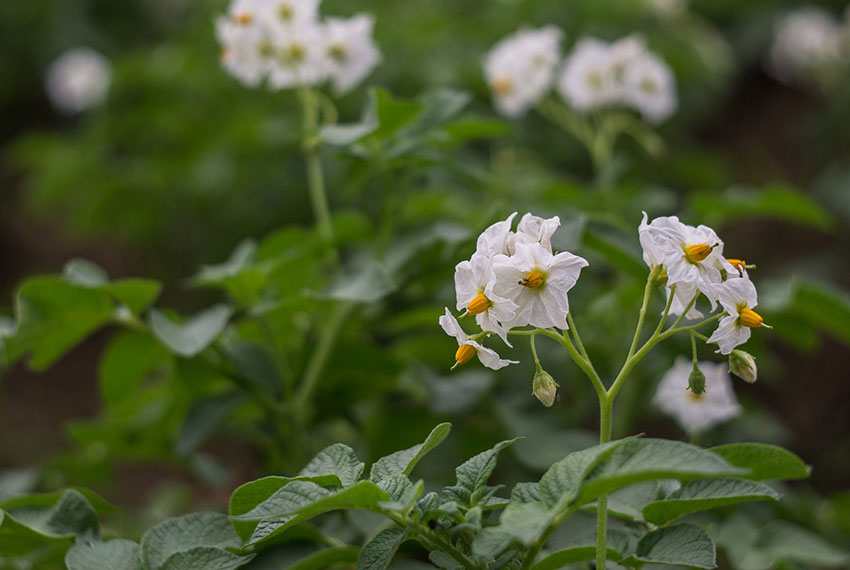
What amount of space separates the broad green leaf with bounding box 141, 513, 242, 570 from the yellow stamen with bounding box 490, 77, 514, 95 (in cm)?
103

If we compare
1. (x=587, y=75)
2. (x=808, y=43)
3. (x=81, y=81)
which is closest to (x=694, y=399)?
(x=587, y=75)

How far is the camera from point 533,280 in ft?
2.47

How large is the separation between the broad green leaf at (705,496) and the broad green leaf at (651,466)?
10 cm

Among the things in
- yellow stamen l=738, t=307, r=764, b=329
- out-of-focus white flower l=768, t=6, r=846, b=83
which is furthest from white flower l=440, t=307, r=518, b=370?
out-of-focus white flower l=768, t=6, r=846, b=83

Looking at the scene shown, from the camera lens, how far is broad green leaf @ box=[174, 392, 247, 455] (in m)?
1.21

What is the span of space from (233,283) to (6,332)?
33 cm

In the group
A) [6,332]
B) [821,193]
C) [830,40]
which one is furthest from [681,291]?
[830,40]

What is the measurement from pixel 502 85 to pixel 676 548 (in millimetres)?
1065

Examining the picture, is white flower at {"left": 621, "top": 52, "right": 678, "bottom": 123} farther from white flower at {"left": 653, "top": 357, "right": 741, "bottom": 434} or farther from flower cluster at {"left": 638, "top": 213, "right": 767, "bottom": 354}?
flower cluster at {"left": 638, "top": 213, "right": 767, "bottom": 354}

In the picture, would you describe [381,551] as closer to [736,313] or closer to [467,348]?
[467,348]

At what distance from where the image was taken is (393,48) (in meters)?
2.40

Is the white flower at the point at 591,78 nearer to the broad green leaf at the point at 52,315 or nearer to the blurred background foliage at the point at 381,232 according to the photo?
the blurred background foliage at the point at 381,232

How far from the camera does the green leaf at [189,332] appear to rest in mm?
1073

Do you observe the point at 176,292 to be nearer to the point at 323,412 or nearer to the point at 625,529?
the point at 323,412
